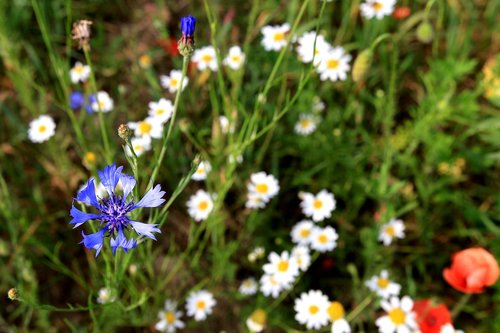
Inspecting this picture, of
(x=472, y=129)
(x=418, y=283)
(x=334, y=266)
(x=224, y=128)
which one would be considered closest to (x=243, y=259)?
(x=334, y=266)

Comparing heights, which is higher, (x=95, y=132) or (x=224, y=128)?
(x=95, y=132)

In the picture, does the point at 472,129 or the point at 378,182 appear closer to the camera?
the point at 378,182

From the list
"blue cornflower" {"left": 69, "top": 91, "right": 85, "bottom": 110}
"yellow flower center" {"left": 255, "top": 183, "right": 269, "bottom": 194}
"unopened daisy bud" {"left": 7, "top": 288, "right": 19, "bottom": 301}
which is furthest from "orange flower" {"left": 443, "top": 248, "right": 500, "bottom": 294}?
"blue cornflower" {"left": 69, "top": 91, "right": 85, "bottom": 110}

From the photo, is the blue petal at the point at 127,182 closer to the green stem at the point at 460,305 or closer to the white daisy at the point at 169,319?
the white daisy at the point at 169,319

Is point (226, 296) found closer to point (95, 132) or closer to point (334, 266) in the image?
point (334, 266)

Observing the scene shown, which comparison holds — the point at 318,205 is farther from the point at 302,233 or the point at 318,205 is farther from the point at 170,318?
the point at 170,318

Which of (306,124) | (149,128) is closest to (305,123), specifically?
(306,124)
